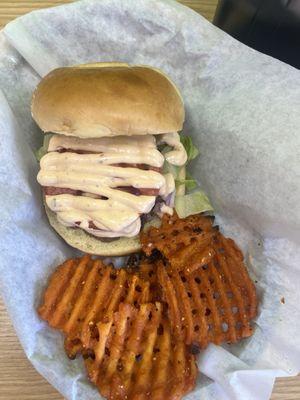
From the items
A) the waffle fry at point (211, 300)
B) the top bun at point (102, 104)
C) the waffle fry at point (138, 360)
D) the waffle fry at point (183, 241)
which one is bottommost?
the waffle fry at point (138, 360)

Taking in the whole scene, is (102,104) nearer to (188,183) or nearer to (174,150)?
(174,150)

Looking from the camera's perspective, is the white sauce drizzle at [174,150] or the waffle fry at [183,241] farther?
the white sauce drizzle at [174,150]

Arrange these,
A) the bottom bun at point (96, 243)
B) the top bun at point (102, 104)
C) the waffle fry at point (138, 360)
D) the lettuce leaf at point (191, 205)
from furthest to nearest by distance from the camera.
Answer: the lettuce leaf at point (191, 205) < the bottom bun at point (96, 243) < the top bun at point (102, 104) < the waffle fry at point (138, 360)

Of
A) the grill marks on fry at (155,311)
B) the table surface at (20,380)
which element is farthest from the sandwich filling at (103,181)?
the table surface at (20,380)

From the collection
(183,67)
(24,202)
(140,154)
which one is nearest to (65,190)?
(24,202)

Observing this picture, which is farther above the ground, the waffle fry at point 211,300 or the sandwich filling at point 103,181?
the sandwich filling at point 103,181

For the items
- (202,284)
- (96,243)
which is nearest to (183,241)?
(202,284)

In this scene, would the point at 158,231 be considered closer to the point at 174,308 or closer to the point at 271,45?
the point at 174,308

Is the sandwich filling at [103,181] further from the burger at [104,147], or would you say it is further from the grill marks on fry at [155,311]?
the grill marks on fry at [155,311]

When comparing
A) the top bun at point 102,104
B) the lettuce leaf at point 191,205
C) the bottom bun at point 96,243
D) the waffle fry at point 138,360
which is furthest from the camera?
the lettuce leaf at point 191,205
